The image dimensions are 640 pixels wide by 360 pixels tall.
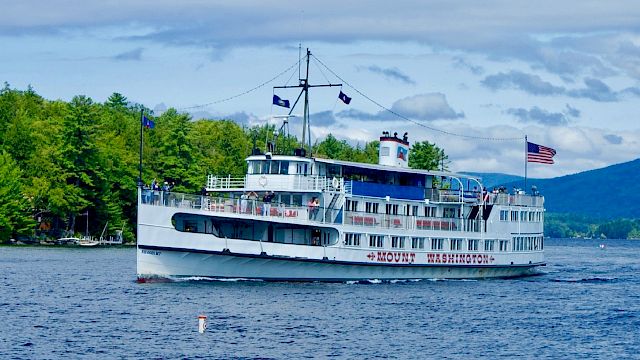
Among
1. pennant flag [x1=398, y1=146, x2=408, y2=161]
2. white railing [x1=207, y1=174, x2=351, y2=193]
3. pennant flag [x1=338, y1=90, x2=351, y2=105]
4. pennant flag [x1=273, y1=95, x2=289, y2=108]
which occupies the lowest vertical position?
white railing [x1=207, y1=174, x2=351, y2=193]

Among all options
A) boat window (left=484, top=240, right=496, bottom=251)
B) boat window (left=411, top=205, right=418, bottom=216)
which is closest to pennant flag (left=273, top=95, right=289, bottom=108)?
boat window (left=411, top=205, right=418, bottom=216)

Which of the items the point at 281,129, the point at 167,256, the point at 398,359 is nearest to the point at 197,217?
the point at 167,256

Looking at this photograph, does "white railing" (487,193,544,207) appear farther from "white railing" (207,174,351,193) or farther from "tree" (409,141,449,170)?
"tree" (409,141,449,170)

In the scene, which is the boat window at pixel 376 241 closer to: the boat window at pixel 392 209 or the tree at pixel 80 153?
the boat window at pixel 392 209

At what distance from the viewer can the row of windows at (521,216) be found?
88.4 meters

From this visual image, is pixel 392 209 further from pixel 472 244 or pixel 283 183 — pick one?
pixel 283 183

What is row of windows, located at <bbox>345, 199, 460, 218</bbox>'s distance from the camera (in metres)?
77.9

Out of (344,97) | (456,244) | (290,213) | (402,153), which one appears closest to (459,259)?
(456,244)

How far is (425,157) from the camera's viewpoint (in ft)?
607

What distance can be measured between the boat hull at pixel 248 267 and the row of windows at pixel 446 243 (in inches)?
55.7

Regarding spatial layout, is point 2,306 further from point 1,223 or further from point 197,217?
point 1,223

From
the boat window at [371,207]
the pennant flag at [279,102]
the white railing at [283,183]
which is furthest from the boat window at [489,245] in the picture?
the pennant flag at [279,102]

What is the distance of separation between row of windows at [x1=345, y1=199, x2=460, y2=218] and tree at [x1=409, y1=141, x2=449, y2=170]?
96.4 metres

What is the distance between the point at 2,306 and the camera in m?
62.9
